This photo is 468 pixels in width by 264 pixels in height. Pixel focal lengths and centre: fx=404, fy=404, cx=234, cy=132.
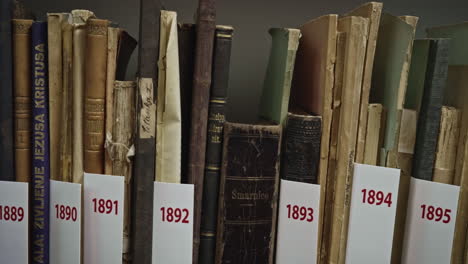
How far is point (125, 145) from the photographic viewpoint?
649 millimetres

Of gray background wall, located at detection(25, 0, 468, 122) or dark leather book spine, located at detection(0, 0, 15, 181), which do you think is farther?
gray background wall, located at detection(25, 0, 468, 122)

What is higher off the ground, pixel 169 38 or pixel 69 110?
pixel 169 38

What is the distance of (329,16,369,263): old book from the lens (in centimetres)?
63

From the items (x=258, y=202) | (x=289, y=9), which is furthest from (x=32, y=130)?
(x=289, y=9)

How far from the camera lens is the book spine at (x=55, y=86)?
2.09ft

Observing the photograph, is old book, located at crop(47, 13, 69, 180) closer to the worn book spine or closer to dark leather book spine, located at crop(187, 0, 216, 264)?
the worn book spine

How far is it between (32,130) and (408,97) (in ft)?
2.12

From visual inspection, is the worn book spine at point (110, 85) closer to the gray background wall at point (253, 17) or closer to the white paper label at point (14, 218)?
the white paper label at point (14, 218)

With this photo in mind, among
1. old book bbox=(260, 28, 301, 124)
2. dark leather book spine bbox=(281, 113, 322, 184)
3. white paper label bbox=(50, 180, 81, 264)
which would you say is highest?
old book bbox=(260, 28, 301, 124)

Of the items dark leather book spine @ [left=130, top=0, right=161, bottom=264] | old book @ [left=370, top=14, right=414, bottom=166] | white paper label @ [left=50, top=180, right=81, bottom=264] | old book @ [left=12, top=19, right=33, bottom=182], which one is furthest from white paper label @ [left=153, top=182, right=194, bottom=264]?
old book @ [left=370, top=14, right=414, bottom=166]

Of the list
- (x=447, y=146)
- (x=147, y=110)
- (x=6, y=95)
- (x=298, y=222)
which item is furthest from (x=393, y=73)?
(x=6, y=95)

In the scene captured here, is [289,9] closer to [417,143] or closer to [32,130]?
[417,143]

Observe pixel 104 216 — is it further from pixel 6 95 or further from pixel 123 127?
pixel 6 95

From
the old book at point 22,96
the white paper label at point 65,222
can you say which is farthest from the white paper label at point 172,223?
the old book at point 22,96
